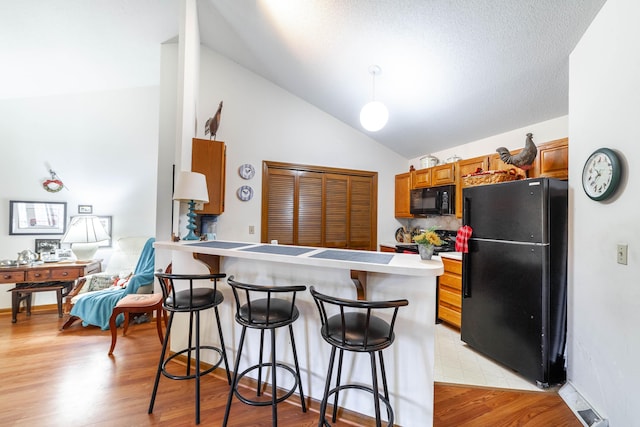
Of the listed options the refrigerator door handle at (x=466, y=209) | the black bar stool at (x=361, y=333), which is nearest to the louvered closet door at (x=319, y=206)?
the refrigerator door handle at (x=466, y=209)

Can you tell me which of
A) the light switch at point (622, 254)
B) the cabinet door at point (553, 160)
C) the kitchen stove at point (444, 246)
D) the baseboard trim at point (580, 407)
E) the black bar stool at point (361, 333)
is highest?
the cabinet door at point (553, 160)

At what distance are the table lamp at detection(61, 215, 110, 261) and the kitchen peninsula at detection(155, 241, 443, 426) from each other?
2227mm

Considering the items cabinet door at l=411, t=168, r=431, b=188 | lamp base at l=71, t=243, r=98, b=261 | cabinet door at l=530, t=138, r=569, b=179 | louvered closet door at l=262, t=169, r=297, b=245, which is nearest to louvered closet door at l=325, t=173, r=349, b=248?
louvered closet door at l=262, t=169, r=297, b=245

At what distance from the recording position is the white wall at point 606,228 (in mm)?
1374

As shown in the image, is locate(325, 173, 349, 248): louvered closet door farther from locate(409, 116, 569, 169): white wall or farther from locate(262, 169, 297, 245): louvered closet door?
locate(409, 116, 569, 169): white wall

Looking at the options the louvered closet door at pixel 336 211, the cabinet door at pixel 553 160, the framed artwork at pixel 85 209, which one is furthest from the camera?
the louvered closet door at pixel 336 211

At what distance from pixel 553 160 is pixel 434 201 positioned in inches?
51.1

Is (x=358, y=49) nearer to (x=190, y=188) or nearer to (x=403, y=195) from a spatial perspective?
(x=190, y=188)

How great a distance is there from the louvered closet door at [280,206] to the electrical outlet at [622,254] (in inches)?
121

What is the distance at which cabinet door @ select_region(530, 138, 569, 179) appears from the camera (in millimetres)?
2172

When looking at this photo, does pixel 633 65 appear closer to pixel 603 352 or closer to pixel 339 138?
pixel 603 352

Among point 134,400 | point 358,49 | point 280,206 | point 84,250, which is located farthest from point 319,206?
point 84,250

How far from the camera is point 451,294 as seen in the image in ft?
9.31

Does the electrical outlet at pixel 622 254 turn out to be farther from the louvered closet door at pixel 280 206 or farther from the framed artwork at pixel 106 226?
the framed artwork at pixel 106 226
